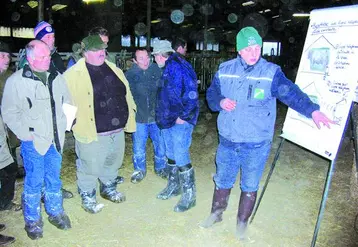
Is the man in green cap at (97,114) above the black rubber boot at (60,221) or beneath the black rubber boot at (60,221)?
above

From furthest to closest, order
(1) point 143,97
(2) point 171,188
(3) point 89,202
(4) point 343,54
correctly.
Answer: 1. (1) point 143,97
2. (2) point 171,188
3. (3) point 89,202
4. (4) point 343,54

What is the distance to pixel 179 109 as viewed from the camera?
3842mm

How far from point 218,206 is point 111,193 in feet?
5.03

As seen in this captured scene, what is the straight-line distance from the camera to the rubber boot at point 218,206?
144 inches

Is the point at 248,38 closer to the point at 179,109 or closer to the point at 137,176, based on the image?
the point at 179,109

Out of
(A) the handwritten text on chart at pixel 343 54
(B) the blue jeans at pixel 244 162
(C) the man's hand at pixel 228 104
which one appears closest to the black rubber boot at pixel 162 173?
(B) the blue jeans at pixel 244 162

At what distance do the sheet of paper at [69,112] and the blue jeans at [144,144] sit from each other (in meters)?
1.53

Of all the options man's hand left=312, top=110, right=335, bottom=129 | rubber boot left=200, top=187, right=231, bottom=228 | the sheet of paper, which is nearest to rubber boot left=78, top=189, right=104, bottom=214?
the sheet of paper

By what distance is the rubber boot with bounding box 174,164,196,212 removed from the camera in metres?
4.06

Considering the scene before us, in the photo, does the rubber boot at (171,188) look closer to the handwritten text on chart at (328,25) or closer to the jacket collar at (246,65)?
the jacket collar at (246,65)

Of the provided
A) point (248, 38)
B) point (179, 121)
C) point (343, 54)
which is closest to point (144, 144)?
point (179, 121)

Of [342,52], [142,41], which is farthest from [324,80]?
[142,41]

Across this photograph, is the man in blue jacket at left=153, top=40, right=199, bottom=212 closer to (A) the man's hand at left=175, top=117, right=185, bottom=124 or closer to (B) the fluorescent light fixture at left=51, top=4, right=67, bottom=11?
(A) the man's hand at left=175, top=117, right=185, bottom=124

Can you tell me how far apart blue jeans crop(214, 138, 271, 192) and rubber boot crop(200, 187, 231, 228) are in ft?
0.29
